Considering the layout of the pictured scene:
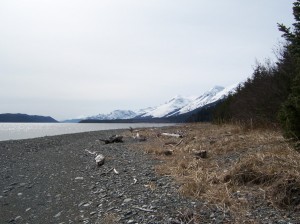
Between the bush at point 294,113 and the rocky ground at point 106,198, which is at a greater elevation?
the bush at point 294,113

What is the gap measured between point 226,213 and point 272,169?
199cm

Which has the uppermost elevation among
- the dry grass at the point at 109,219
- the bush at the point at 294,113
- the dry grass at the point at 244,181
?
the bush at the point at 294,113

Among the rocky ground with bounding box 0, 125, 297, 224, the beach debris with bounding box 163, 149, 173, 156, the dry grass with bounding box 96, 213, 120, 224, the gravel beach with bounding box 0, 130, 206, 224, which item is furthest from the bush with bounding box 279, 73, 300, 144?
the beach debris with bounding box 163, 149, 173, 156

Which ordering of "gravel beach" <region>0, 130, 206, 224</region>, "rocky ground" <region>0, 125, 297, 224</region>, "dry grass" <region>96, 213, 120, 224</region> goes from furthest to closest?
"gravel beach" <region>0, 130, 206, 224</region> < "dry grass" <region>96, 213, 120, 224</region> < "rocky ground" <region>0, 125, 297, 224</region>

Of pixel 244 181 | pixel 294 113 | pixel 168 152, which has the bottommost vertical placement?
pixel 244 181

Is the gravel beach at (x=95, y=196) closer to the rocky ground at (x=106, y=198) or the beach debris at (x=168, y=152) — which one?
the rocky ground at (x=106, y=198)

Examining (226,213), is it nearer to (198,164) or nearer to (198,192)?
(198,192)

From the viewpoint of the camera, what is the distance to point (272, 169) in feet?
23.8

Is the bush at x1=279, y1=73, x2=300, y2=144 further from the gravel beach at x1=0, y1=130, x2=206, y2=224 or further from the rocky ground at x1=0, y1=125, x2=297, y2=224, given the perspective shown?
the gravel beach at x1=0, y1=130, x2=206, y2=224

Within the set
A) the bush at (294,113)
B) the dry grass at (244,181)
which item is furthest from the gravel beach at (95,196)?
the bush at (294,113)

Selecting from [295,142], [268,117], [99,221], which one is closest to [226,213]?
[99,221]

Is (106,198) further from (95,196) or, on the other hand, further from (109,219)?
(109,219)

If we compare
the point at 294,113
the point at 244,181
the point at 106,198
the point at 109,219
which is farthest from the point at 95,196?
the point at 294,113

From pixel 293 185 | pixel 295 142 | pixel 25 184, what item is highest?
pixel 295 142
